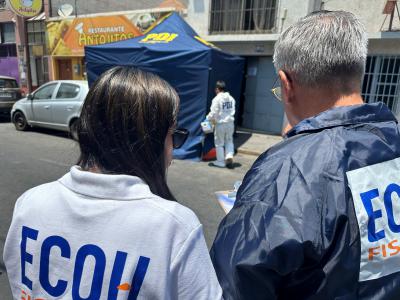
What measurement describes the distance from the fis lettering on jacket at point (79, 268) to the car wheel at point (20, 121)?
9.98 m

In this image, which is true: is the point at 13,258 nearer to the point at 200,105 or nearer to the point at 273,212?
the point at 273,212

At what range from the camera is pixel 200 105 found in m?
7.48

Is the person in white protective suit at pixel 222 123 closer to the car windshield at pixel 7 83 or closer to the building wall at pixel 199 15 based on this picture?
the building wall at pixel 199 15

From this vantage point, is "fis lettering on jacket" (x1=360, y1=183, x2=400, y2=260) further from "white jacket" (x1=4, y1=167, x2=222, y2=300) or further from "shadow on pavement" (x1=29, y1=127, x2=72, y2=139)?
"shadow on pavement" (x1=29, y1=127, x2=72, y2=139)

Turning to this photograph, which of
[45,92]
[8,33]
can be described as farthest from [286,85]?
[8,33]

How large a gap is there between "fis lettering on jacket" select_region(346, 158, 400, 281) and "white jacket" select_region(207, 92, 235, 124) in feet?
19.3

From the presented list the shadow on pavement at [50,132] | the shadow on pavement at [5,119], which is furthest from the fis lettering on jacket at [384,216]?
the shadow on pavement at [5,119]

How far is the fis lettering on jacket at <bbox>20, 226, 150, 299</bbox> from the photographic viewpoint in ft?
2.96

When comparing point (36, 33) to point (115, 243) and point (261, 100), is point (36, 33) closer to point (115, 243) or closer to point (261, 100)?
point (261, 100)

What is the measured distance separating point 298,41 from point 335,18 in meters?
0.15

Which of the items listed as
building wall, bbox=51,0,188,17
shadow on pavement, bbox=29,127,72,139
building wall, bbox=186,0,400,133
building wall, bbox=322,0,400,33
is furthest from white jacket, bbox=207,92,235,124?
building wall, bbox=51,0,188,17

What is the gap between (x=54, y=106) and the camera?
8.84 m

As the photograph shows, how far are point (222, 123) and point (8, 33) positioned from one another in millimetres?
14830

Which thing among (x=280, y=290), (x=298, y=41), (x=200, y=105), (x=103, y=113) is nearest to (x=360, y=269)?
(x=280, y=290)
